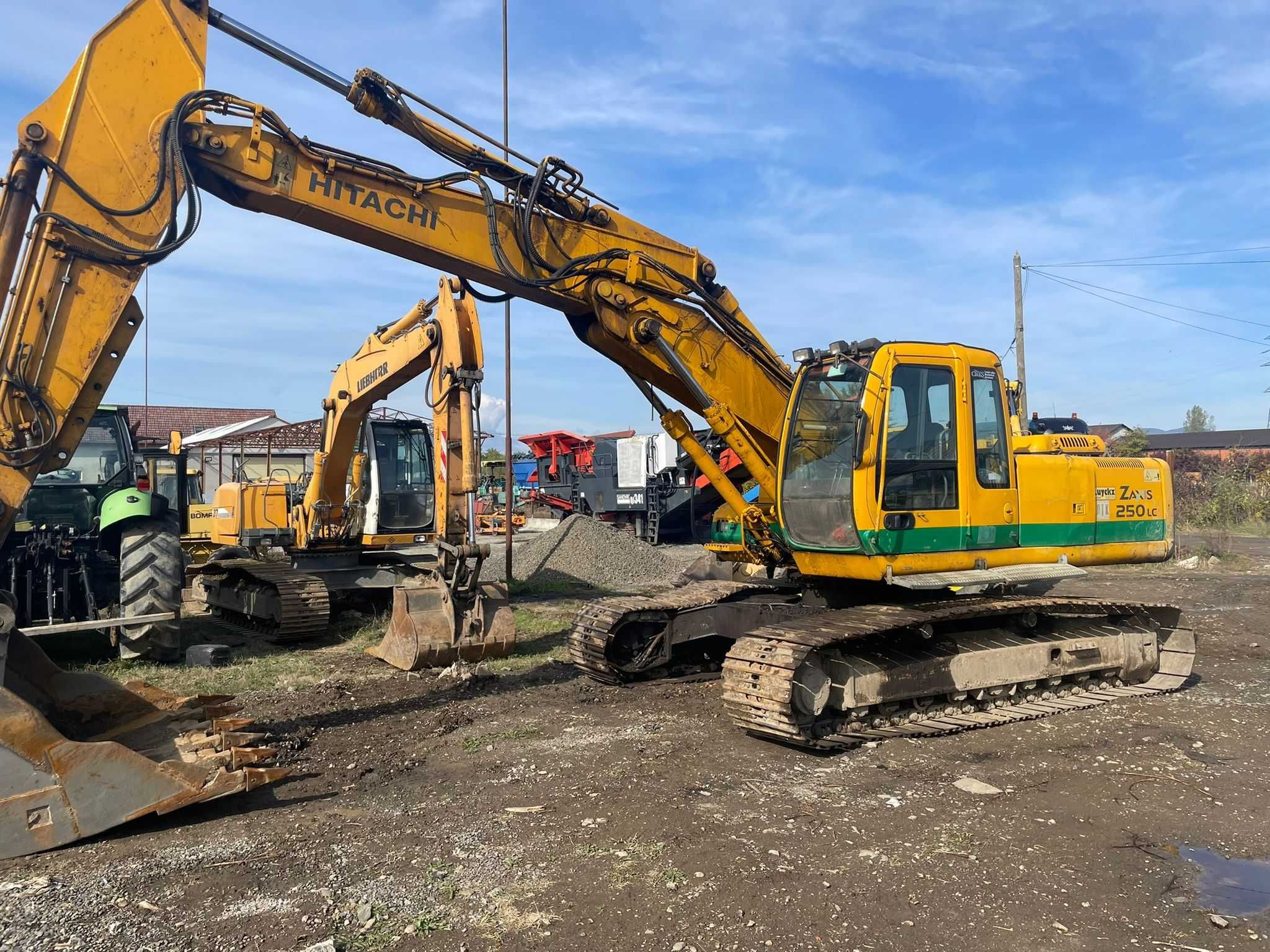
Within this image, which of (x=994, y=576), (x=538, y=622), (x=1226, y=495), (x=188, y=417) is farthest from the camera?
(x=188, y=417)

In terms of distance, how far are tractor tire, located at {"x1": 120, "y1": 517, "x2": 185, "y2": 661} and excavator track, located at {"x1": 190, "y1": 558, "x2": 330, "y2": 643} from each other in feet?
4.29

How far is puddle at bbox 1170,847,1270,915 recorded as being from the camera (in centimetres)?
408

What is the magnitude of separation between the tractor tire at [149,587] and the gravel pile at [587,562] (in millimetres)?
7030

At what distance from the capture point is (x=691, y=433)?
25.5 ft

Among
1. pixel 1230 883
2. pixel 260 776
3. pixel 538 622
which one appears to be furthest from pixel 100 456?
pixel 1230 883

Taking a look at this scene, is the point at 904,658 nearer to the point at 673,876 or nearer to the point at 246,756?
the point at 673,876

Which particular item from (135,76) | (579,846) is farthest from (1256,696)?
(135,76)

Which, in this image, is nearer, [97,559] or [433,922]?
[433,922]

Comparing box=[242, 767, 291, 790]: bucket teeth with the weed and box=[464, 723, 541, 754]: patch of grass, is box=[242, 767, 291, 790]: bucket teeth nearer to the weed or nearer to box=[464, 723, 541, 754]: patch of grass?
the weed

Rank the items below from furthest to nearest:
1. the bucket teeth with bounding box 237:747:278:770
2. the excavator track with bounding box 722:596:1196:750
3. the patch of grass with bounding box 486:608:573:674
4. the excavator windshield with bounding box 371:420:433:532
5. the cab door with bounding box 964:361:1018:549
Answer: the excavator windshield with bounding box 371:420:433:532
the patch of grass with bounding box 486:608:573:674
the cab door with bounding box 964:361:1018:549
the excavator track with bounding box 722:596:1196:750
the bucket teeth with bounding box 237:747:278:770

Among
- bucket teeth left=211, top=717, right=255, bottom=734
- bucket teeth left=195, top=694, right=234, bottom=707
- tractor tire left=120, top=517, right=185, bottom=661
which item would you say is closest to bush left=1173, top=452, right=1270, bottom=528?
tractor tire left=120, top=517, right=185, bottom=661

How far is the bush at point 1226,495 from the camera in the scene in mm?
25750

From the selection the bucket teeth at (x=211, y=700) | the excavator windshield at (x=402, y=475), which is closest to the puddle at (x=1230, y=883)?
the bucket teeth at (x=211, y=700)

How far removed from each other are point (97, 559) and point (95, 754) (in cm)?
548
